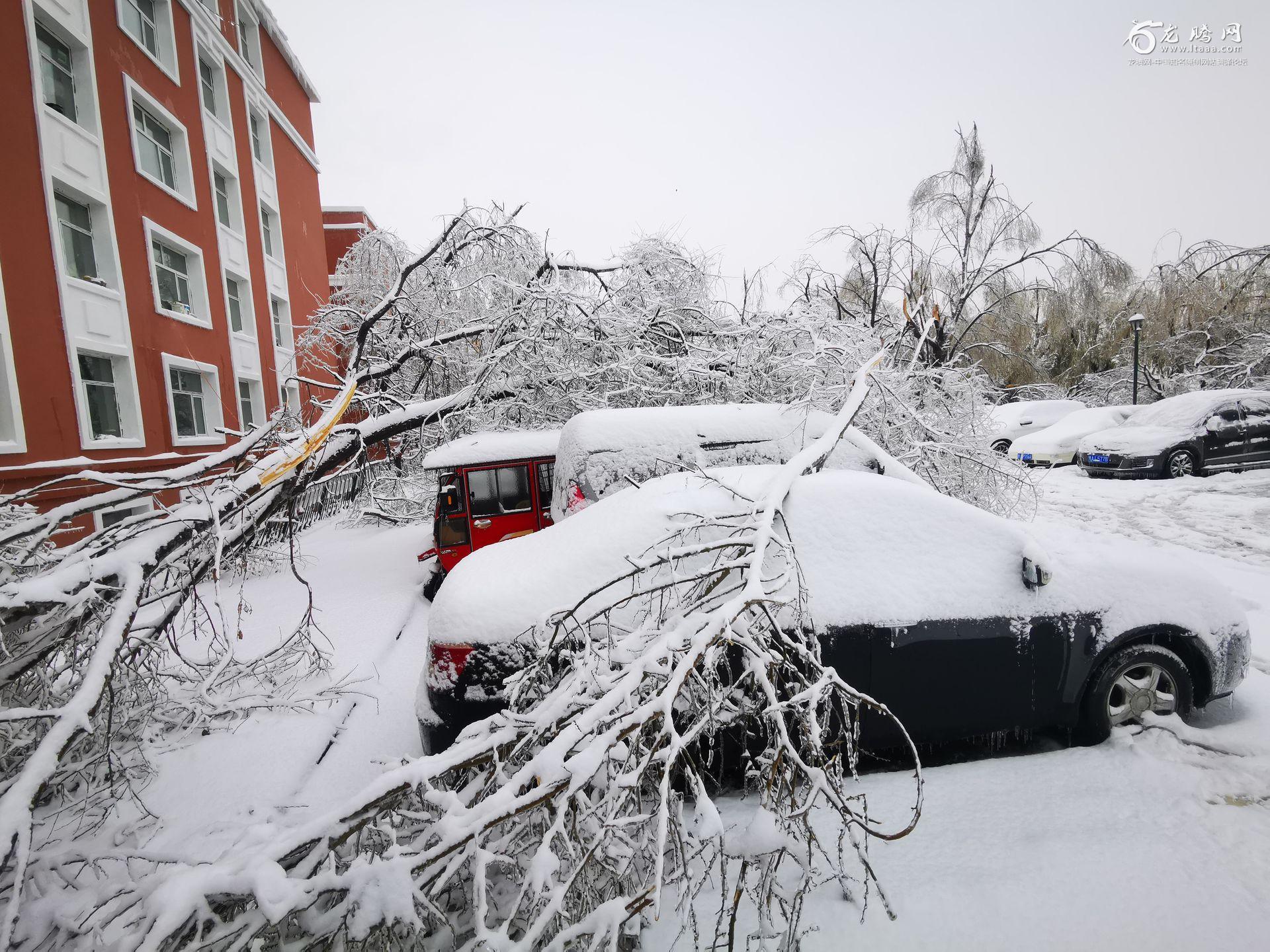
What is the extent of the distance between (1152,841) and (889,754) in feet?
3.51

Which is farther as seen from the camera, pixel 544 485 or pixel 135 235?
pixel 135 235

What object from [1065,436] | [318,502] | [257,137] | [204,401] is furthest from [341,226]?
[1065,436]

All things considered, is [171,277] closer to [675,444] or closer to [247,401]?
[247,401]

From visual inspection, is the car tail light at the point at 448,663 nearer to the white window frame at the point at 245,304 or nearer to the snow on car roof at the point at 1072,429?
the snow on car roof at the point at 1072,429

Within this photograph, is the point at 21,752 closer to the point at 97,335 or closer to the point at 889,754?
the point at 889,754

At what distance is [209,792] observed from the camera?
334cm

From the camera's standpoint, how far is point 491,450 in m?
7.04

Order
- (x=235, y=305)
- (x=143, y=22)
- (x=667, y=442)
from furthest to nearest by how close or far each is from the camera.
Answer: (x=235, y=305)
(x=143, y=22)
(x=667, y=442)

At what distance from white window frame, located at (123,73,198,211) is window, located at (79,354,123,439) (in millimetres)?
4423

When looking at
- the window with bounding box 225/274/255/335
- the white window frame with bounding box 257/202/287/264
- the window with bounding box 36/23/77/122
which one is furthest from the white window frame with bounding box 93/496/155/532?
the white window frame with bounding box 257/202/287/264

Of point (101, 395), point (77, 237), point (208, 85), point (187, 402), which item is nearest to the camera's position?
point (77, 237)

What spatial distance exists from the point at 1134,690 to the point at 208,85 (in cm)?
2309

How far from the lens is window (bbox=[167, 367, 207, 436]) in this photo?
1345cm

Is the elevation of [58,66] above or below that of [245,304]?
above
